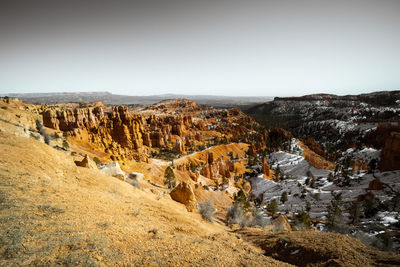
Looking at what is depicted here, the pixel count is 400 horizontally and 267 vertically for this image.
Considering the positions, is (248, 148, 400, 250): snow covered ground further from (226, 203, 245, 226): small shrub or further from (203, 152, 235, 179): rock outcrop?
(226, 203, 245, 226): small shrub

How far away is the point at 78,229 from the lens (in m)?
7.14

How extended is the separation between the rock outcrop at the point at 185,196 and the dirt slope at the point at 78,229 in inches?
279

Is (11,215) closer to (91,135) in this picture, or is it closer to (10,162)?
(10,162)

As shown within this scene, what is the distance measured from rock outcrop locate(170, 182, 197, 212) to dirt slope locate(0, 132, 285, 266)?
709cm

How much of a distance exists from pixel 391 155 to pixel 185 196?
80.6 metres

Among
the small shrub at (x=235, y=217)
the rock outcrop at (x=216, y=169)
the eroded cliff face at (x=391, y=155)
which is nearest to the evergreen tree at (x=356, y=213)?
the small shrub at (x=235, y=217)

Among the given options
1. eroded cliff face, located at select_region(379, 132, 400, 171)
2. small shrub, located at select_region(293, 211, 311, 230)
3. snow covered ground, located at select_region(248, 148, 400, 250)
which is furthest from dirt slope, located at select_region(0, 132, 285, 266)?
eroded cliff face, located at select_region(379, 132, 400, 171)

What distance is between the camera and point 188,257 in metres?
7.17

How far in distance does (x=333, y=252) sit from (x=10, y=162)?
18437 mm

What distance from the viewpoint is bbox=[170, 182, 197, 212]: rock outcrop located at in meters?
19.6

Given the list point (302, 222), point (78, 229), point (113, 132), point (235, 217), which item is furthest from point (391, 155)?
point (113, 132)

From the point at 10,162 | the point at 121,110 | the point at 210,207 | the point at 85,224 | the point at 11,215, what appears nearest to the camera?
the point at 11,215

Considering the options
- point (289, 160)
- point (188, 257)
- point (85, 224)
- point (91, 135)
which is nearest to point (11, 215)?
point (85, 224)

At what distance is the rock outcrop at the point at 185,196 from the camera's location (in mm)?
19578
